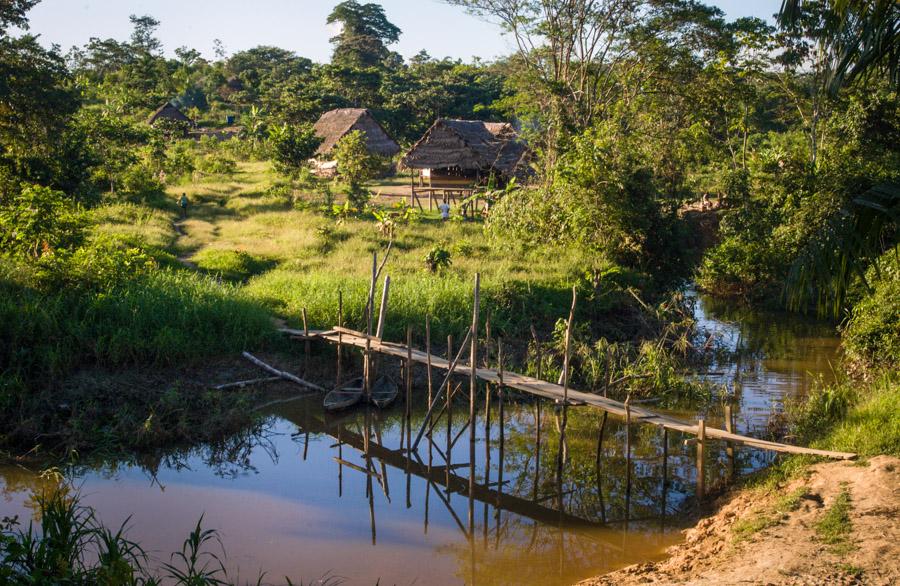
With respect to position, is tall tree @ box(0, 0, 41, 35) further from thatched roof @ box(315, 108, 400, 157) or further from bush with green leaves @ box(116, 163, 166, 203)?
thatched roof @ box(315, 108, 400, 157)

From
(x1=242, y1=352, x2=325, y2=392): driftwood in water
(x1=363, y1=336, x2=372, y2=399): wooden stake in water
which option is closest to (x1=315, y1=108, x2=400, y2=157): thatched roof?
(x1=242, y1=352, x2=325, y2=392): driftwood in water

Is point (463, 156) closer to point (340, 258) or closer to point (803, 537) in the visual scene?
point (340, 258)

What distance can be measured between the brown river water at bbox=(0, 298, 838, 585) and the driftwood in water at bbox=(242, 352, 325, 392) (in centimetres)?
20

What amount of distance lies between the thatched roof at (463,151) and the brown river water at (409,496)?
16149 mm

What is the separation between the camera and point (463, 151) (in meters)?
26.5

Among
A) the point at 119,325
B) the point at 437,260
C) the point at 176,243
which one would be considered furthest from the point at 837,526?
the point at 176,243

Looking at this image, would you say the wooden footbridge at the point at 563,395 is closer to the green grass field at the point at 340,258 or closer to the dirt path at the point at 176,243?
the green grass field at the point at 340,258

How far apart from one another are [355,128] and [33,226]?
64.4 ft

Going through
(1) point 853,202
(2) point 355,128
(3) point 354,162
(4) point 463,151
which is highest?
(2) point 355,128

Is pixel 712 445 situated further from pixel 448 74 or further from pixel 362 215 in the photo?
pixel 448 74

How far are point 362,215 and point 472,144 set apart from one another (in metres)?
7.24

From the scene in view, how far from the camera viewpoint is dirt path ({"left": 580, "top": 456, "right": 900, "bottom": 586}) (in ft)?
18.4

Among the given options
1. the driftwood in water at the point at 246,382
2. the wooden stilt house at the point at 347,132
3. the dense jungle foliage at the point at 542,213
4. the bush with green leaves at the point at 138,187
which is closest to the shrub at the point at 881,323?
the dense jungle foliage at the point at 542,213

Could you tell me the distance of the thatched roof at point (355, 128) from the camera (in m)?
30.6
